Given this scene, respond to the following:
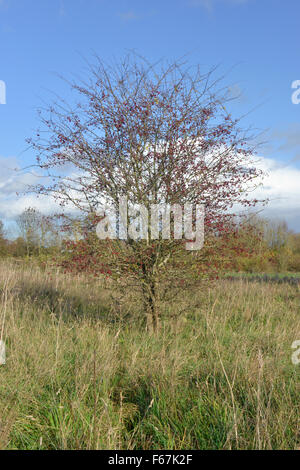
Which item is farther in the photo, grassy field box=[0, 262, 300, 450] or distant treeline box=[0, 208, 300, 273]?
distant treeline box=[0, 208, 300, 273]

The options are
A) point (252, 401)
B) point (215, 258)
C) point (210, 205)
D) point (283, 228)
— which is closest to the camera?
point (252, 401)

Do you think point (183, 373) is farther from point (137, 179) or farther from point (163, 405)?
point (137, 179)

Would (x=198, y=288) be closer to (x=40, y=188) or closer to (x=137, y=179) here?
(x=137, y=179)

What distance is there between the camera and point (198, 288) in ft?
19.1

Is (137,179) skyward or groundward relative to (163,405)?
skyward

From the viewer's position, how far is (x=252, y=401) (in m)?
2.93

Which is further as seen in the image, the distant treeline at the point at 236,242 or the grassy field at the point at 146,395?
the distant treeline at the point at 236,242

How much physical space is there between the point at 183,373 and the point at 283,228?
28.0 m

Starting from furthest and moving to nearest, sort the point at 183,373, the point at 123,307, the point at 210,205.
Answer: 1. the point at 123,307
2. the point at 210,205
3. the point at 183,373

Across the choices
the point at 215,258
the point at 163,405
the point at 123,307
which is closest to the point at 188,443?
the point at 163,405
